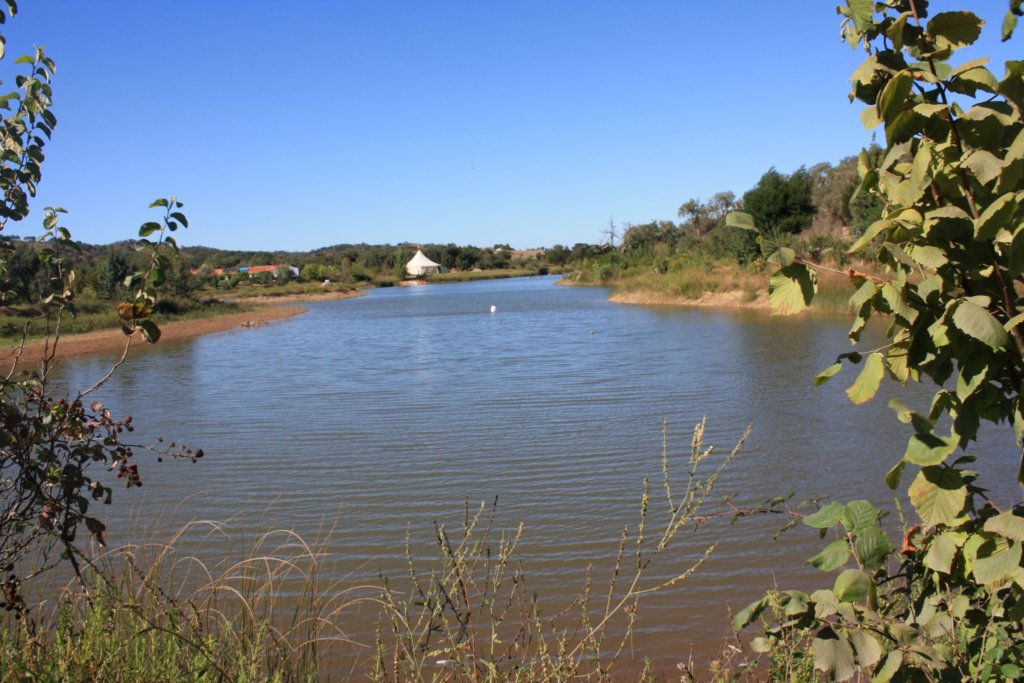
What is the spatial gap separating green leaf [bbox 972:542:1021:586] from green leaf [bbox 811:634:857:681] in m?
0.33

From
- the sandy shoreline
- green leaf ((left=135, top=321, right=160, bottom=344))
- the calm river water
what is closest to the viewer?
green leaf ((left=135, top=321, right=160, bottom=344))

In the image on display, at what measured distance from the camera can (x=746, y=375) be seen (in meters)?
15.3

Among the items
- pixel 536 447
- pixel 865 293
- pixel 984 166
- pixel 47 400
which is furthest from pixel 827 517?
pixel 536 447

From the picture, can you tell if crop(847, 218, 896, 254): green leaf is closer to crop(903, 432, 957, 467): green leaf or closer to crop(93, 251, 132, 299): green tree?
crop(903, 432, 957, 467): green leaf

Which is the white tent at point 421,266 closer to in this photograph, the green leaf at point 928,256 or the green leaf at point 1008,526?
the green leaf at point 928,256

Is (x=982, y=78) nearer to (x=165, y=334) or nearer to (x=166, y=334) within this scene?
(x=166, y=334)

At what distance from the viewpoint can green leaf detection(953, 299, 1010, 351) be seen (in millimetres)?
1536

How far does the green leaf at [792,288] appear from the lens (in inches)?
68.6

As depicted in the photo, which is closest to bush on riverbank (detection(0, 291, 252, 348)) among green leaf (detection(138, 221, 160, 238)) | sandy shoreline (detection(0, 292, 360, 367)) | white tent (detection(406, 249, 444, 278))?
sandy shoreline (detection(0, 292, 360, 367))

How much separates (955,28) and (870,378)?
77cm

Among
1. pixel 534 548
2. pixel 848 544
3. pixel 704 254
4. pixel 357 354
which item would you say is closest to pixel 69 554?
pixel 848 544

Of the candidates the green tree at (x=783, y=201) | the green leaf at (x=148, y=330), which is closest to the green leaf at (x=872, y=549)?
the green leaf at (x=148, y=330)

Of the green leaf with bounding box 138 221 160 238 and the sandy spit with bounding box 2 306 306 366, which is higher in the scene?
the green leaf with bounding box 138 221 160 238

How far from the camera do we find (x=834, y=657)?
1532 millimetres
